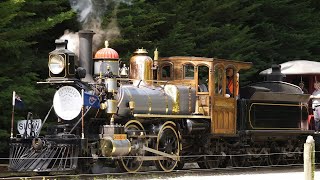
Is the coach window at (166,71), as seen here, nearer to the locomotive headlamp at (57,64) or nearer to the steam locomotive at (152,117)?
the steam locomotive at (152,117)

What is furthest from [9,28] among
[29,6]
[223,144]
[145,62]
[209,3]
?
[209,3]

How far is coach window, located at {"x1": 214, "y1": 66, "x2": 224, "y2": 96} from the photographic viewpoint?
16.1m

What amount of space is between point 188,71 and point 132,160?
116 inches

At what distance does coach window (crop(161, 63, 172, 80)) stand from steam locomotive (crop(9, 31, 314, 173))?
3 cm

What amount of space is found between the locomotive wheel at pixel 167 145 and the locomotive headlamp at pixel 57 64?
273cm

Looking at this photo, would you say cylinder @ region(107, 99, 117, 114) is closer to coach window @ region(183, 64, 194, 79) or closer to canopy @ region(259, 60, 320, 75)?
coach window @ region(183, 64, 194, 79)

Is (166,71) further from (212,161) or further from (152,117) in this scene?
(212,161)

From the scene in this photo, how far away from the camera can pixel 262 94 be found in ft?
57.6

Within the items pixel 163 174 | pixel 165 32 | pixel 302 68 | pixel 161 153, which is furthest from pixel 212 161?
pixel 165 32

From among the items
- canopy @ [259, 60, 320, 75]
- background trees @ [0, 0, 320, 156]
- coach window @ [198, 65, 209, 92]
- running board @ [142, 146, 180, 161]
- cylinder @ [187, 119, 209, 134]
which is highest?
background trees @ [0, 0, 320, 156]

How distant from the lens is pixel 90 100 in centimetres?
1372

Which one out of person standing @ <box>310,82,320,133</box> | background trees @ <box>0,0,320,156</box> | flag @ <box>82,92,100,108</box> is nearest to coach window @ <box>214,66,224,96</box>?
flag @ <box>82,92,100,108</box>

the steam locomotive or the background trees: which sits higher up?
the background trees

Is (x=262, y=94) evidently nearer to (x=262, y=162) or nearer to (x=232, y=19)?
(x=262, y=162)
